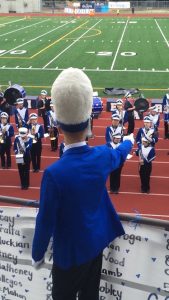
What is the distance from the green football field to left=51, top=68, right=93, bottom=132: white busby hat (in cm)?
1656

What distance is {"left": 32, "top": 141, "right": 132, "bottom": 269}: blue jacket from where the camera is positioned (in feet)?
7.64

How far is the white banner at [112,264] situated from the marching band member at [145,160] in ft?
21.0

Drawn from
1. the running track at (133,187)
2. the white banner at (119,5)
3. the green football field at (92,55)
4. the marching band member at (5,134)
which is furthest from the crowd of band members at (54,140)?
the white banner at (119,5)

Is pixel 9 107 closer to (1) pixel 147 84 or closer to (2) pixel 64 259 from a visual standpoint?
(1) pixel 147 84

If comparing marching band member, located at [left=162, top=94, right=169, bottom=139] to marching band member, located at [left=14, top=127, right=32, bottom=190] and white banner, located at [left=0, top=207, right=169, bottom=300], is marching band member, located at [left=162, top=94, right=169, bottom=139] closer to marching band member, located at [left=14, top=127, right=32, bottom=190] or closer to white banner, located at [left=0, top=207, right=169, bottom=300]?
marching band member, located at [left=14, top=127, right=32, bottom=190]

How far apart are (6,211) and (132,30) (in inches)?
1530

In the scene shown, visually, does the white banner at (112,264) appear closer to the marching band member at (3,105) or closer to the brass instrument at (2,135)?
the brass instrument at (2,135)

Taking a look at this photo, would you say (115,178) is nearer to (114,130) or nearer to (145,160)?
(145,160)

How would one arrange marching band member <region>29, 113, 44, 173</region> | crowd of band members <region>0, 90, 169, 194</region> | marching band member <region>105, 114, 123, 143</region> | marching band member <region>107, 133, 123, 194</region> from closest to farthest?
marching band member <region>107, 133, 123, 194</region>
crowd of band members <region>0, 90, 169, 194</region>
marching band member <region>105, 114, 123, 143</region>
marching band member <region>29, 113, 44, 173</region>

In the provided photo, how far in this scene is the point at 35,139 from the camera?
1080cm

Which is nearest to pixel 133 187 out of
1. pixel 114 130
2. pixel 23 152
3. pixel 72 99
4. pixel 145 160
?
pixel 145 160

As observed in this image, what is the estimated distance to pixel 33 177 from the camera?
1080cm

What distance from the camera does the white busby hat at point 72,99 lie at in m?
2.31

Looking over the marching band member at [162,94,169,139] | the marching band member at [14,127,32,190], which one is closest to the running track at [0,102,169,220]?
the marching band member at [14,127,32,190]
